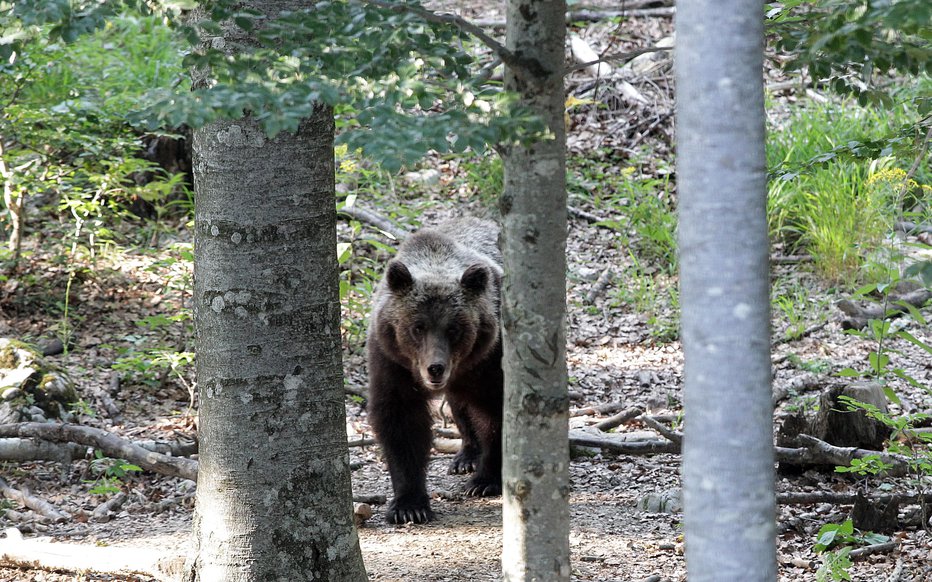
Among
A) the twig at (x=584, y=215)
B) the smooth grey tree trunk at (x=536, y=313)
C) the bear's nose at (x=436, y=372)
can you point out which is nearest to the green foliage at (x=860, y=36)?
the smooth grey tree trunk at (x=536, y=313)

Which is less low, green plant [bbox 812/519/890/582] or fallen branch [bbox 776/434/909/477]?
fallen branch [bbox 776/434/909/477]

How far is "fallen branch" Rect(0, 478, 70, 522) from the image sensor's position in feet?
16.7

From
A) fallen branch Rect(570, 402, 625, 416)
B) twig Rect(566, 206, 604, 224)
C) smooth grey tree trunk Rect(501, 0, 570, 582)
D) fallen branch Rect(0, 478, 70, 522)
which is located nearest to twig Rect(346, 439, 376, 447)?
fallen branch Rect(570, 402, 625, 416)

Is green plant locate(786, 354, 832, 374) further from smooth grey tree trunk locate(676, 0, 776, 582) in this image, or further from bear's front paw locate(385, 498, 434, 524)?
smooth grey tree trunk locate(676, 0, 776, 582)

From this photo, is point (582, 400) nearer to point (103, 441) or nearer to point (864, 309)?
point (864, 309)

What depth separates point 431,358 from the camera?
5539 millimetres

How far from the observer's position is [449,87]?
2.16 m

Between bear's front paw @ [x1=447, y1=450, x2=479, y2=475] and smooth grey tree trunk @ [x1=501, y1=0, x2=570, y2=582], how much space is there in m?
3.98

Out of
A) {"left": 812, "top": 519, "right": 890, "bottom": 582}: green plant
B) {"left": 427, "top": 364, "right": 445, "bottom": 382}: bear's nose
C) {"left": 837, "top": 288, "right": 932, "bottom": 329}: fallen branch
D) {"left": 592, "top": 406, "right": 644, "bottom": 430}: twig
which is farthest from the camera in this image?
{"left": 837, "top": 288, "right": 932, "bottom": 329}: fallen branch

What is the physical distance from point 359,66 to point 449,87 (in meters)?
0.26

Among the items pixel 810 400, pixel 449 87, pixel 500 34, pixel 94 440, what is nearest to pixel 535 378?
pixel 449 87

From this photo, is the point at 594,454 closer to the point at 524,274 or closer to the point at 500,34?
the point at 524,274

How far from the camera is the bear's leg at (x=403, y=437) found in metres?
5.36

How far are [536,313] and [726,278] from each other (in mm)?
946
